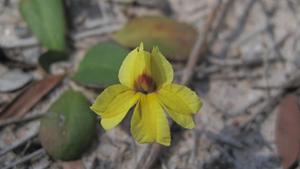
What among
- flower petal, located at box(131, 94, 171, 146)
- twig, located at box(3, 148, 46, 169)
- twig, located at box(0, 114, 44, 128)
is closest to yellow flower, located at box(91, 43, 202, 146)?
flower petal, located at box(131, 94, 171, 146)

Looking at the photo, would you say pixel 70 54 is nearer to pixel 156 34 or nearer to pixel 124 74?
pixel 156 34

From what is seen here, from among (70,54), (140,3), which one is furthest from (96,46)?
(140,3)

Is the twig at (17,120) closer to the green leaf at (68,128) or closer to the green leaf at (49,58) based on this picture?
the green leaf at (68,128)

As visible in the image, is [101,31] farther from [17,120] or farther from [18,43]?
[17,120]

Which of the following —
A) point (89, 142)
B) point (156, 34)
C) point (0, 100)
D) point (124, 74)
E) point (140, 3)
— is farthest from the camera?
point (140, 3)

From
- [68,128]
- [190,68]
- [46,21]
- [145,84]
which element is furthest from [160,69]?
[46,21]
